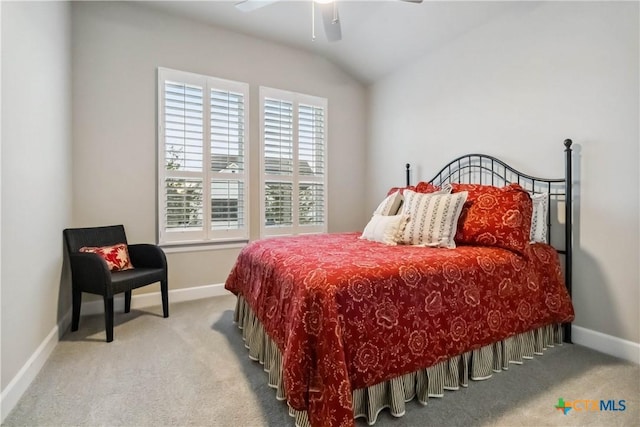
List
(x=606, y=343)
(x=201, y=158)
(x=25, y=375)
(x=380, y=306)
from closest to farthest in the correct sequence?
1. (x=380, y=306)
2. (x=25, y=375)
3. (x=606, y=343)
4. (x=201, y=158)

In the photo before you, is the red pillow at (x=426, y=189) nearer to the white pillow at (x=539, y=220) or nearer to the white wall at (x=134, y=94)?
the white pillow at (x=539, y=220)

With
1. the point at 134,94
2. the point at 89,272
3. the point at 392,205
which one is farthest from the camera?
the point at 134,94

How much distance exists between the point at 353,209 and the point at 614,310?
2.84 metres

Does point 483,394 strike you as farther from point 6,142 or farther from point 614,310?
point 6,142

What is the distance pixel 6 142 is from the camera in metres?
1.63

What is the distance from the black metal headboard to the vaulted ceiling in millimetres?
1250

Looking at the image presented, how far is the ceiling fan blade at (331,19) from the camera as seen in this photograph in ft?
7.46

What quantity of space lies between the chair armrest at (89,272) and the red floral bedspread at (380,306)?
3.54 ft

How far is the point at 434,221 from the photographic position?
7.54ft

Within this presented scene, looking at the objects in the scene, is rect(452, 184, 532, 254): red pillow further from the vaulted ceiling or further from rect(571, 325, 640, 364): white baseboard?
the vaulted ceiling
